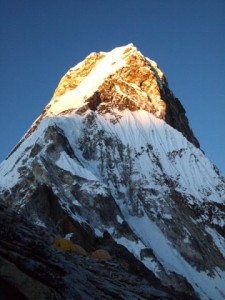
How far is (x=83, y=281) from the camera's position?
14.1 metres

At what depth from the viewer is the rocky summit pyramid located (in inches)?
2466

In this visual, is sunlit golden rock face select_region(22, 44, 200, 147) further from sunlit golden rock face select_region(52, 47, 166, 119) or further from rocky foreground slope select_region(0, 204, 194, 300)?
rocky foreground slope select_region(0, 204, 194, 300)

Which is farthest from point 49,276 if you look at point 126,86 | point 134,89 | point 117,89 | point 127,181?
point 134,89

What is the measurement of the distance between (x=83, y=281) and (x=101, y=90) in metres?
91.5

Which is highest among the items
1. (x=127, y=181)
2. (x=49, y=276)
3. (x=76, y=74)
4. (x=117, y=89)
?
(x=76, y=74)

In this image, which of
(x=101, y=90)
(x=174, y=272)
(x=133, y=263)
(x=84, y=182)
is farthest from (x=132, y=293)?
(x=101, y=90)

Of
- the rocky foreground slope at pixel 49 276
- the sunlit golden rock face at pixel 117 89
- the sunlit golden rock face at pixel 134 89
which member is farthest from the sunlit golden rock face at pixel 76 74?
the rocky foreground slope at pixel 49 276

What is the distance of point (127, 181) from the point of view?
87.4 metres

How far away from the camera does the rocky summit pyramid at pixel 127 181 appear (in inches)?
2466

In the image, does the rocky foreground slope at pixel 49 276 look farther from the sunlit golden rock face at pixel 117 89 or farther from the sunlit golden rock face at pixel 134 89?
the sunlit golden rock face at pixel 134 89

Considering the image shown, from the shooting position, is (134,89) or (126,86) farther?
(134,89)

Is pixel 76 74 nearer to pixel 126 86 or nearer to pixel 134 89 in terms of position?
pixel 126 86

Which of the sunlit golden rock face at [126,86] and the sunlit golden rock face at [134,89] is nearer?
the sunlit golden rock face at [126,86]

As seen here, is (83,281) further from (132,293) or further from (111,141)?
(111,141)
